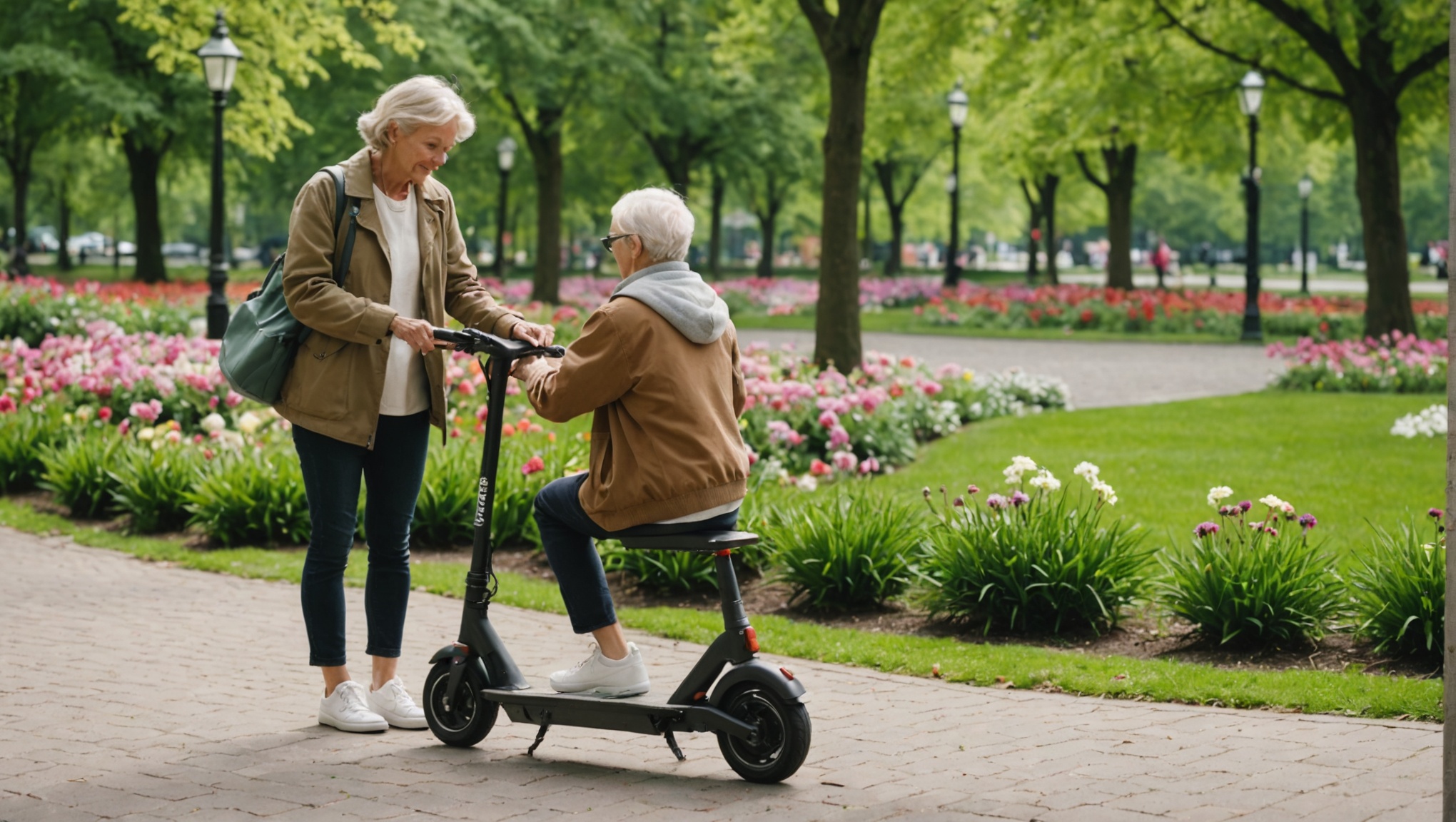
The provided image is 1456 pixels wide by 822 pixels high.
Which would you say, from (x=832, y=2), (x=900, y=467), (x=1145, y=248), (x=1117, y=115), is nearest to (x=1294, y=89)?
(x=1117, y=115)

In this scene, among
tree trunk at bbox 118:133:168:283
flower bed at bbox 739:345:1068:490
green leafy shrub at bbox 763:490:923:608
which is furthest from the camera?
tree trunk at bbox 118:133:168:283

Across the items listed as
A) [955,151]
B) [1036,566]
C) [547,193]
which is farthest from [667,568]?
[955,151]

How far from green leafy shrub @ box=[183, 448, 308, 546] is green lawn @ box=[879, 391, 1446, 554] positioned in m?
3.79

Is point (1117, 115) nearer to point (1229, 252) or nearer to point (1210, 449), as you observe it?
point (1210, 449)

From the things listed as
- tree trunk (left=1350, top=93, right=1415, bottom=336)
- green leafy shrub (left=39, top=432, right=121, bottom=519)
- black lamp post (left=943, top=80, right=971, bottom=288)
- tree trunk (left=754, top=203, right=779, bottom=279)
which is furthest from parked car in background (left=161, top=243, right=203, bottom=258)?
green leafy shrub (left=39, top=432, right=121, bottom=519)

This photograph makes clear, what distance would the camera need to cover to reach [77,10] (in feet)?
85.3

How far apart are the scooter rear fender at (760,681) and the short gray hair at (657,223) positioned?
1.12 meters

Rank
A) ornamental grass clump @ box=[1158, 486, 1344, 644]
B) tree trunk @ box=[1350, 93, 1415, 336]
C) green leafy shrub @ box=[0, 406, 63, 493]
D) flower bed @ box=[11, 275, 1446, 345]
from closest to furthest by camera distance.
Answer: ornamental grass clump @ box=[1158, 486, 1344, 644] → green leafy shrub @ box=[0, 406, 63, 493] → flower bed @ box=[11, 275, 1446, 345] → tree trunk @ box=[1350, 93, 1415, 336]

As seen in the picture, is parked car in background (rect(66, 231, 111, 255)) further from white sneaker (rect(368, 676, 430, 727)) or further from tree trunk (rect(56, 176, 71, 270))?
white sneaker (rect(368, 676, 430, 727))

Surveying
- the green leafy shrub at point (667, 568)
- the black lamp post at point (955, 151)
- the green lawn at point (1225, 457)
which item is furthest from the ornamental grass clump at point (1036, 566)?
the black lamp post at point (955, 151)

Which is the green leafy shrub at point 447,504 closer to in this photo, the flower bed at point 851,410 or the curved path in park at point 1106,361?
the flower bed at point 851,410

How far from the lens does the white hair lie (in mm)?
4379

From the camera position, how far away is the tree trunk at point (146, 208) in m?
32.4

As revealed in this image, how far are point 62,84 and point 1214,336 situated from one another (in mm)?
20001
